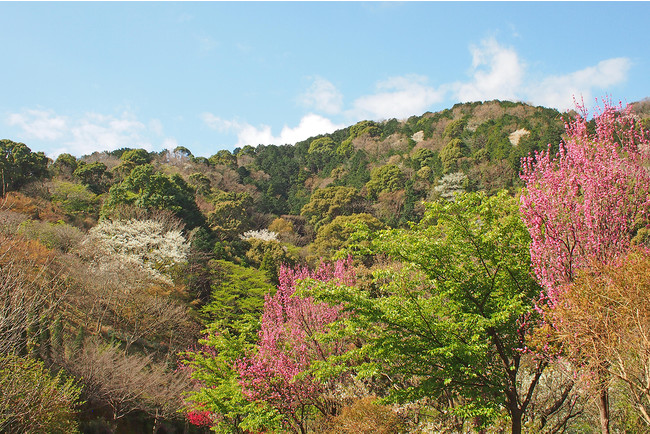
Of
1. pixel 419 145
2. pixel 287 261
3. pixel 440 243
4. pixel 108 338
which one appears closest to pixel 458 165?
pixel 419 145

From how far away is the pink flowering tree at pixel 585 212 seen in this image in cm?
543

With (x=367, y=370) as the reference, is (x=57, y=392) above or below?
below

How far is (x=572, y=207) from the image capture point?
18.7 ft

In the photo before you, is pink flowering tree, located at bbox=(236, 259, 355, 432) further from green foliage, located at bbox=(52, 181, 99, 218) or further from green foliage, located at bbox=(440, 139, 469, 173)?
green foliage, located at bbox=(440, 139, 469, 173)

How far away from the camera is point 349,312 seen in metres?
9.64

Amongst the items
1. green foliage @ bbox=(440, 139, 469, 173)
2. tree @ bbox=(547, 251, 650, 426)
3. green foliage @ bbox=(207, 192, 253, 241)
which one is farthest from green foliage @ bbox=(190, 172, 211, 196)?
tree @ bbox=(547, 251, 650, 426)

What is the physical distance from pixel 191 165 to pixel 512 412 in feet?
154

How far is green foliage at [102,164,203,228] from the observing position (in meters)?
27.5

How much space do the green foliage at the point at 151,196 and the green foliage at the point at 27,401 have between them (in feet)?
62.1

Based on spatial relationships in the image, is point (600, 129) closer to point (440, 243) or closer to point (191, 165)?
point (440, 243)

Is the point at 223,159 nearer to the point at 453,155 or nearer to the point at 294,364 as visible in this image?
the point at 453,155

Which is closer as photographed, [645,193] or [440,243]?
[645,193]

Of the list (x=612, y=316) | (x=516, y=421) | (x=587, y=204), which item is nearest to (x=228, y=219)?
(x=516, y=421)

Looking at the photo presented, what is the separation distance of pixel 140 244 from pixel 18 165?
1277cm
